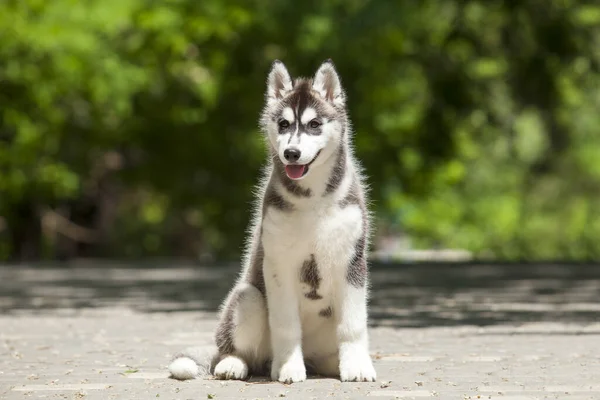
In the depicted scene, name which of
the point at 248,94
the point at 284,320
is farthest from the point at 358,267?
the point at 248,94

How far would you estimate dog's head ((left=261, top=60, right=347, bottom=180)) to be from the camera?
7.37 m

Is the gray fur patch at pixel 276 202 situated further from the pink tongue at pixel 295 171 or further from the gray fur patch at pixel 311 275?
the gray fur patch at pixel 311 275

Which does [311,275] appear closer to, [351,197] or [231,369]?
[351,197]

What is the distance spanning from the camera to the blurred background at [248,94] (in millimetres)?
24172

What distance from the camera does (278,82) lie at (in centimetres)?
773

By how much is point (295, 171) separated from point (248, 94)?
2279 cm

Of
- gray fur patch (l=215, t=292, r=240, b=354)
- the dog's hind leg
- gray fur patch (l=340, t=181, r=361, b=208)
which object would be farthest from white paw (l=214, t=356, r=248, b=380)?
gray fur patch (l=340, t=181, r=361, b=208)

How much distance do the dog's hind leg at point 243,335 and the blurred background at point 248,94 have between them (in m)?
14.6

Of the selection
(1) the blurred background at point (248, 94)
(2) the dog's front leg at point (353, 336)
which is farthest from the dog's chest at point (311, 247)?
(1) the blurred background at point (248, 94)

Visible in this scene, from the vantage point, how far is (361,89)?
2864 centimetres

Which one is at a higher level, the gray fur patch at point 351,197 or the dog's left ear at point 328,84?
the dog's left ear at point 328,84

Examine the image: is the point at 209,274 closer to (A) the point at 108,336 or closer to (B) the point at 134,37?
(A) the point at 108,336

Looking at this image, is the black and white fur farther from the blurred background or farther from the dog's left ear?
the blurred background

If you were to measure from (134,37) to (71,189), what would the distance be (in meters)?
4.76
